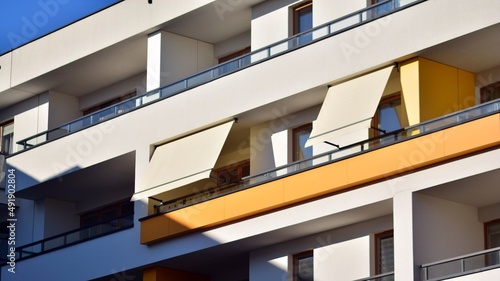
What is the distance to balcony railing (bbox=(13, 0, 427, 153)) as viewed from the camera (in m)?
32.1

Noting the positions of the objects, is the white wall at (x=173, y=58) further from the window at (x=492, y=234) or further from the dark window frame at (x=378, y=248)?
the window at (x=492, y=234)

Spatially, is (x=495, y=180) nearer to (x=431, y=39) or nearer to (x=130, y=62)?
(x=431, y=39)

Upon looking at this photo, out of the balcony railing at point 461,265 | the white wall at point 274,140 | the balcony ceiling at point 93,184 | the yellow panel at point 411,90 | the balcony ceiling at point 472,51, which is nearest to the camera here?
the balcony railing at point 461,265

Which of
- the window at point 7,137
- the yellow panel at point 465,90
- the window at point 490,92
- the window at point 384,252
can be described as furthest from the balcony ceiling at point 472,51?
the window at point 7,137

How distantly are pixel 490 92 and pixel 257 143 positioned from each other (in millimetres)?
6654

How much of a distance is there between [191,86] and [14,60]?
9266 mm

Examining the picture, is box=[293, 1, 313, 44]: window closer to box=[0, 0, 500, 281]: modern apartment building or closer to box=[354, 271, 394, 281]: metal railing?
box=[0, 0, 500, 281]: modern apartment building

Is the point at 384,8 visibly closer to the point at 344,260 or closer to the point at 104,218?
the point at 344,260

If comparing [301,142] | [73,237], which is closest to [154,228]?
[73,237]

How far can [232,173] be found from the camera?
3688 cm

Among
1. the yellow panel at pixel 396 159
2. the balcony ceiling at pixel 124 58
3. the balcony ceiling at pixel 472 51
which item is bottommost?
the yellow panel at pixel 396 159

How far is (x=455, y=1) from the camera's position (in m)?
29.9

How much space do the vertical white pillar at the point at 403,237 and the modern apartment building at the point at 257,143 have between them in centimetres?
4

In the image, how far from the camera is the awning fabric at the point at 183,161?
3531 centimetres
